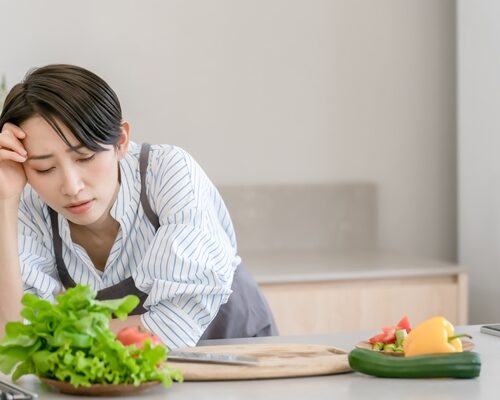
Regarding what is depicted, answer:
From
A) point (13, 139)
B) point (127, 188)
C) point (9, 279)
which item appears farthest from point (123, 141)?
point (9, 279)

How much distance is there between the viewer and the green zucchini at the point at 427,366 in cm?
169

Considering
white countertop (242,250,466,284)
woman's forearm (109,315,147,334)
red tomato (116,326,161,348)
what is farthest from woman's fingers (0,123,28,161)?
white countertop (242,250,466,284)

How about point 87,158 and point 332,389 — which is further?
point 87,158

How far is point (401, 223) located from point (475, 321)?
54cm

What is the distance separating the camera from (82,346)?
154 centimetres

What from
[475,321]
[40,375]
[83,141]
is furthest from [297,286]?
[40,375]

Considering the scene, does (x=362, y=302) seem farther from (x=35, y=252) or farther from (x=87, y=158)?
(x=87, y=158)

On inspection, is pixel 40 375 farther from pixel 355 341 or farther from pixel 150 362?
pixel 355 341

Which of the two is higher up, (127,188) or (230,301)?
(127,188)

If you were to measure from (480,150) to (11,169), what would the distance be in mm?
2337

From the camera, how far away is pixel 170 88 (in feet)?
13.5

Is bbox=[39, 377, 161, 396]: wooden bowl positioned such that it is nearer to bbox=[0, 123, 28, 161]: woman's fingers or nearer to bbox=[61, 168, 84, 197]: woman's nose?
bbox=[61, 168, 84, 197]: woman's nose

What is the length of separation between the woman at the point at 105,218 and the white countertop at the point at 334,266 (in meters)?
1.15

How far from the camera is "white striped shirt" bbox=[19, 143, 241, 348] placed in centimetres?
209
